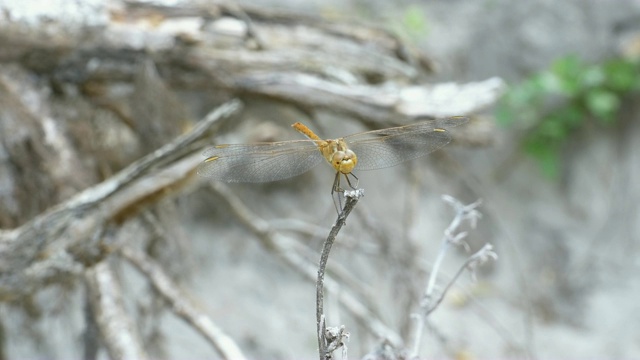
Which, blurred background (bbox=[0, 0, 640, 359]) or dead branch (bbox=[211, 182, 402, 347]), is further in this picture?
dead branch (bbox=[211, 182, 402, 347])

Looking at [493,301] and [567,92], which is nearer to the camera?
[567,92]

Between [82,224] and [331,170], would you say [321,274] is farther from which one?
[331,170]

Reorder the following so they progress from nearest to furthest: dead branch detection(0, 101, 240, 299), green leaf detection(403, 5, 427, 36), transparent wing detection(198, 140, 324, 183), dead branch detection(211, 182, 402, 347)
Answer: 1. transparent wing detection(198, 140, 324, 183)
2. dead branch detection(0, 101, 240, 299)
3. dead branch detection(211, 182, 402, 347)
4. green leaf detection(403, 5, 427, 36)

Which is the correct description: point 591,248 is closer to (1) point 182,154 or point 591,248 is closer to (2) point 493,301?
(2) point 493,301

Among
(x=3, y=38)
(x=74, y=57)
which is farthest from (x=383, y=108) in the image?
(x=3, y=38)

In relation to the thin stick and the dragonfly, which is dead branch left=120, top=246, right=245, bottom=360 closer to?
the dragonfly

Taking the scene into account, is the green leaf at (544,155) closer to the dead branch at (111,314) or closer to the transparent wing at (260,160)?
the dead branch at (111,314)

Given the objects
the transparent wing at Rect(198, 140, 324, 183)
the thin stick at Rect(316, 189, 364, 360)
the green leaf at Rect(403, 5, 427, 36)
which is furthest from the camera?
the green leaf at Rect(403, 5, 427, 36)

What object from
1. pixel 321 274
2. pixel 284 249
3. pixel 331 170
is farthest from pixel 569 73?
pixel 321 274

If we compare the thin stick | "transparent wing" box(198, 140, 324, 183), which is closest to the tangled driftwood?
"transparent wing" box(198, 140, 324, 183)
